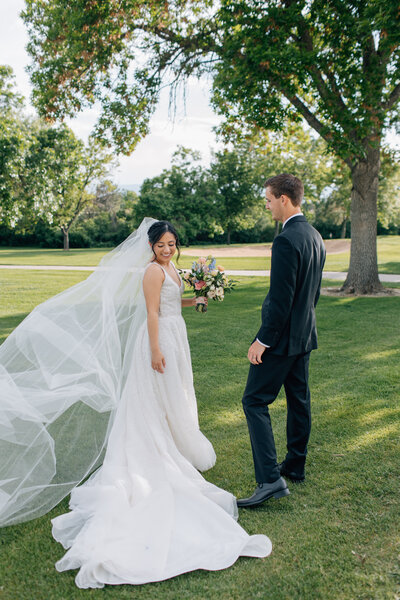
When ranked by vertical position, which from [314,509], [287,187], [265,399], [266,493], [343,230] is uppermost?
[343,230]

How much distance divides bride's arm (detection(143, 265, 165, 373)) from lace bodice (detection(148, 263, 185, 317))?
2.7 inches

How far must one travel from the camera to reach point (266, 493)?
3.44 meters

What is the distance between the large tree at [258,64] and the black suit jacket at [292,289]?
7570 millimetres

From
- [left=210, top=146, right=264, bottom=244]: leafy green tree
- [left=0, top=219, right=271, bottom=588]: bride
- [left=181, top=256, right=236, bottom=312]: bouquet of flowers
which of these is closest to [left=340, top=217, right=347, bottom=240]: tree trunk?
[left=210, top=146, right=264, bottom=244]: leafy green tree

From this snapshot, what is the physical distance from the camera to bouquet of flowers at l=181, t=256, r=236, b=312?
4.27m

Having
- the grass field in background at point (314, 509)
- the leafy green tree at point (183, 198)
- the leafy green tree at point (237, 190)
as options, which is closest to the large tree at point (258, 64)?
the grass field in background at point (314, 509)

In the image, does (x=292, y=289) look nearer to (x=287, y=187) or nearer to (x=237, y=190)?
(x=287, y=187)

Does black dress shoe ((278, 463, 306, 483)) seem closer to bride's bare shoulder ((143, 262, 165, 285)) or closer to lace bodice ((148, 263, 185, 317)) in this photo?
lace bodice ((148, 263, 185, 317))

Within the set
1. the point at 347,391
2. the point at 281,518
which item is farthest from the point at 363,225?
the point at 281,518

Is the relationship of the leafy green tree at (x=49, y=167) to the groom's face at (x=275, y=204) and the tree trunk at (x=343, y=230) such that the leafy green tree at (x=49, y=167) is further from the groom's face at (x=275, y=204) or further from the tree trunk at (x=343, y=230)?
the tree trunk at (x=343, y=230)

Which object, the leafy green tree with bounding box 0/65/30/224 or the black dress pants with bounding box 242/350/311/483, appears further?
the leafy green tree with bounding box 0/65/30/224

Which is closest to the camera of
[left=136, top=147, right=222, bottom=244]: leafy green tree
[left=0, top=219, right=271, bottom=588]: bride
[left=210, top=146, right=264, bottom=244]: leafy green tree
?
[left=0, top=219, right=271, bottom=588]: bride

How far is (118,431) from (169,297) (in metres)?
1.17

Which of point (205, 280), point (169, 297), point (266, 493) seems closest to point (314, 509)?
point (266, 493)
